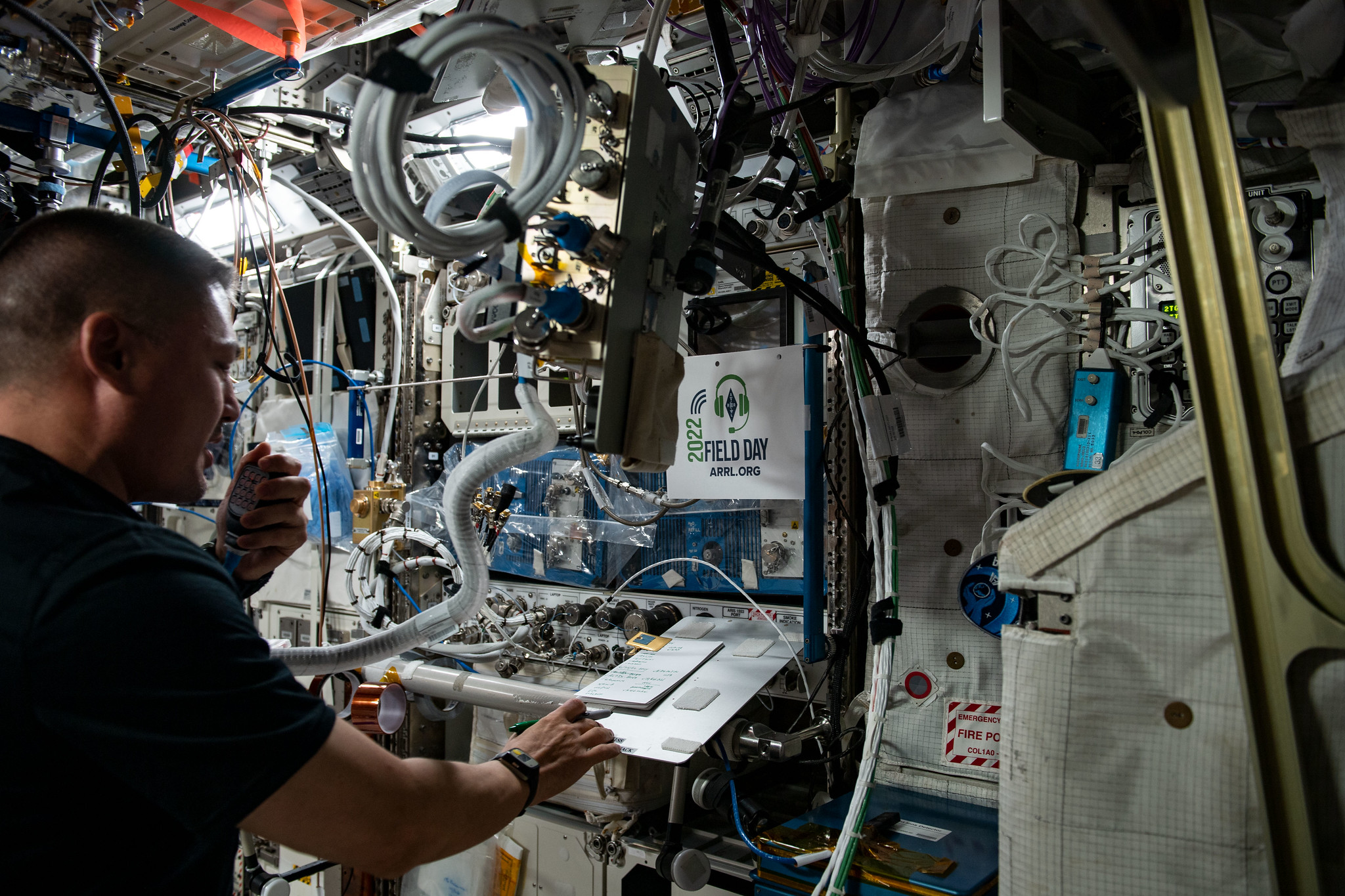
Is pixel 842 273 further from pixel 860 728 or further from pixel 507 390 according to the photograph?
pixel 507 390

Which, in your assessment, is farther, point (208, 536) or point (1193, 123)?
point (208, 536)

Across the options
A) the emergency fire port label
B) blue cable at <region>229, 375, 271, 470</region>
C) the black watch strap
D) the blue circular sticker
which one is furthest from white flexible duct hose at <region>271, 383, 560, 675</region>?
blue cable at <region>229, 375, 271, 470</region>

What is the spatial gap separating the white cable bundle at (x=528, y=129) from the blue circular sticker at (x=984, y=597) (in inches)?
56.5

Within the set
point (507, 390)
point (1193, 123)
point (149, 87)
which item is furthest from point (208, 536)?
point (1193, 123)

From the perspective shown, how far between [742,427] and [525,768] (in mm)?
1278

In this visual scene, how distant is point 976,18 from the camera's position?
192cm

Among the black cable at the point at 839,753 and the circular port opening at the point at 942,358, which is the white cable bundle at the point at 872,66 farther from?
the black cable at the point at 839,753

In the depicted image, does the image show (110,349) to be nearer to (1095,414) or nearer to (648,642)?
(648,642)

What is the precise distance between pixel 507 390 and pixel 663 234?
6.25ft

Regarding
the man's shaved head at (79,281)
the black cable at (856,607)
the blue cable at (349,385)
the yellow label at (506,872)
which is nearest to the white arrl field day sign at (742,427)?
the black cable at (856,607)

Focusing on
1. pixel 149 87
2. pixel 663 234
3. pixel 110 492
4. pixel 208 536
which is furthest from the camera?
pixel 208 536

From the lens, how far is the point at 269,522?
1871 mm

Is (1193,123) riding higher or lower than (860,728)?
higher

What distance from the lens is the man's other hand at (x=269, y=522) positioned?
187 centimetres
